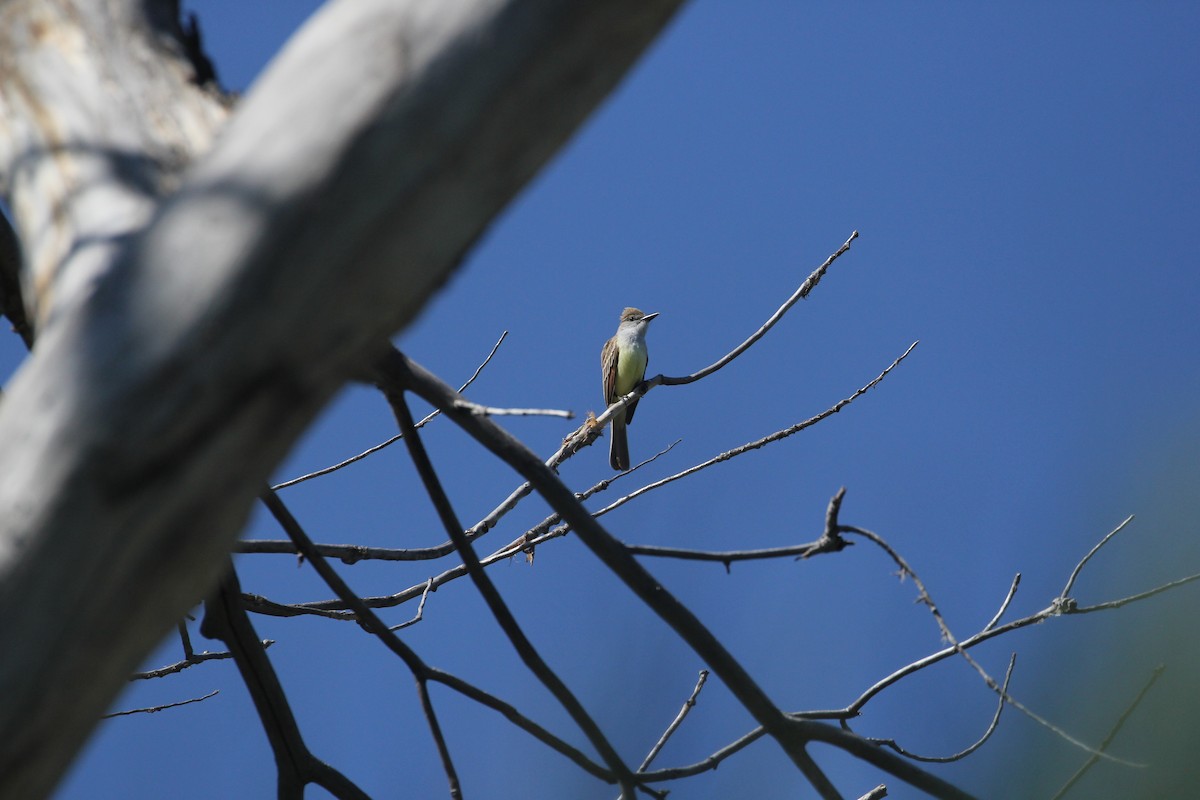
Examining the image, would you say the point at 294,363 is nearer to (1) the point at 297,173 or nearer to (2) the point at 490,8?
(1) the point at 297,173

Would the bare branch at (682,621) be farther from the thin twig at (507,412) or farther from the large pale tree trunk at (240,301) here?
the large pale tree trunk at (240,301)

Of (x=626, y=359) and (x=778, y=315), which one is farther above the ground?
(x=626, y=359)

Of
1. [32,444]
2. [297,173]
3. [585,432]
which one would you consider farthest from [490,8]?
[585,432]

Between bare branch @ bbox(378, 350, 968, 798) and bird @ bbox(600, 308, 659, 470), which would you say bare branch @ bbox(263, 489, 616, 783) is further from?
bird @ bbox(600, 308, 659, 470)

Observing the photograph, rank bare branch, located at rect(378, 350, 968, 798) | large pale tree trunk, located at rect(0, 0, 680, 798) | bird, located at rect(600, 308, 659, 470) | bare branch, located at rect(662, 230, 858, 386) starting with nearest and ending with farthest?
1. large pale tree trunk, located at rect(0, 0, 680, 798)
2. bare branch, located at rect(378, 350, 968, 798)
3. bare branch, located at rect(662, 230, 858, 386)
4. bird, located at rect(600, 308, 659, 470)

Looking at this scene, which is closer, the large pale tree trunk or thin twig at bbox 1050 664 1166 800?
thin twig at bbox 1050 664 1166 800

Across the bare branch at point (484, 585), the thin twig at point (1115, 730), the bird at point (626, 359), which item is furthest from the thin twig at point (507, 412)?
the bird at point (626, 359)

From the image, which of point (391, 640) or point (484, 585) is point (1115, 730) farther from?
point (391, 640)

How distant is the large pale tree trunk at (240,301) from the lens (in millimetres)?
1250

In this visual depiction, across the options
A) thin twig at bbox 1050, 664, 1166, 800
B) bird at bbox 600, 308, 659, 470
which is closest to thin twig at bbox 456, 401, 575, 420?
thin twig at bbox 1050, 664, 1166, 800

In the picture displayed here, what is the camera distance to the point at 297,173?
130 centimetres

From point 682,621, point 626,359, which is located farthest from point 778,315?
point 626,359

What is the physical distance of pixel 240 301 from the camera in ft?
4.18

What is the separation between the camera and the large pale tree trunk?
1250mm
